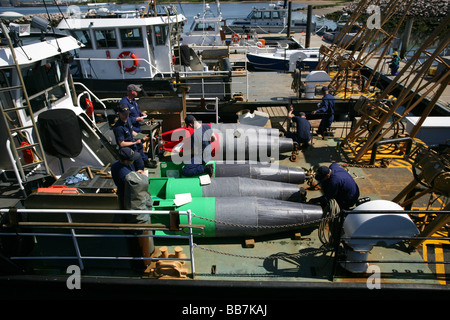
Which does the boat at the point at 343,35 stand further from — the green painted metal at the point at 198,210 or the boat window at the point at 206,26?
the green painted metal at the point at 198,210

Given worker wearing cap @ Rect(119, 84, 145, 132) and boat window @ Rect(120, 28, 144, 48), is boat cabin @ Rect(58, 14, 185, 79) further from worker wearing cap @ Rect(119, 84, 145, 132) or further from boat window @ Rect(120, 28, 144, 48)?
worker wearing cap @ Rect(119, 84, 145, 132)

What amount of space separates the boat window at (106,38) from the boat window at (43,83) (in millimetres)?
5593

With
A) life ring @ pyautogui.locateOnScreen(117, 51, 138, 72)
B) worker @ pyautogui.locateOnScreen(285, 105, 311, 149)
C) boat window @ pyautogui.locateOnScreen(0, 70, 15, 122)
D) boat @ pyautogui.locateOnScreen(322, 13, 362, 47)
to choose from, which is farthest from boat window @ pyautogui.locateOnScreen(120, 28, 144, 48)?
boat @ pyautogui.locateOnScreen(322, 13, 362, 47)

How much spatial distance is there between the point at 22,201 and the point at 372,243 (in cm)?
579

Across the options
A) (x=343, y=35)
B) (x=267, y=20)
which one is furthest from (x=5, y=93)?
(x=267, y=20)

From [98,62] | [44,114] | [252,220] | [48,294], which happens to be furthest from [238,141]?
[98,62]

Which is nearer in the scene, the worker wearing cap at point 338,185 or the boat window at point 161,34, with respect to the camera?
the worker wearing cap at point 338,185

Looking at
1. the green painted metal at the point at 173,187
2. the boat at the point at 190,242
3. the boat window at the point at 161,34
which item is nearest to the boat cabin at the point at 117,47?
the boat window at the point at 161,34

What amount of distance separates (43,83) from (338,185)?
646 centimetres

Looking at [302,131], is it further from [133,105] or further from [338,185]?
[133,105]

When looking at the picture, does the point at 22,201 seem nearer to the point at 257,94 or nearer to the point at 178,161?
the point at 178,161

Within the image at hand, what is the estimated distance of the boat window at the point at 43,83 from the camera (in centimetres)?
654

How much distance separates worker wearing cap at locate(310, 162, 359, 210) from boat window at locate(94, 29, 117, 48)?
1035cm

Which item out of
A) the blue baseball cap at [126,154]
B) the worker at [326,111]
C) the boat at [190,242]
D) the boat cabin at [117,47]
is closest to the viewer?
the boat at [190,242]
